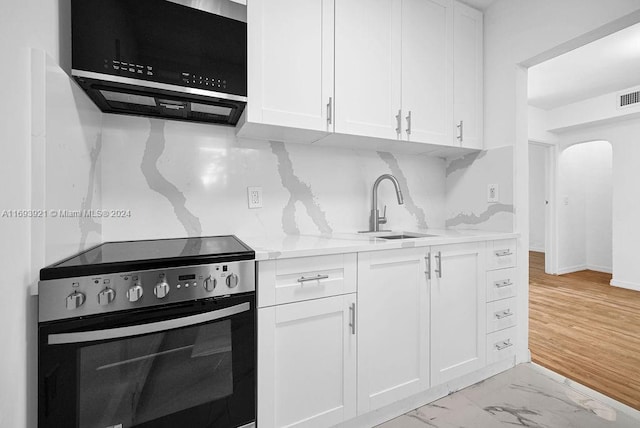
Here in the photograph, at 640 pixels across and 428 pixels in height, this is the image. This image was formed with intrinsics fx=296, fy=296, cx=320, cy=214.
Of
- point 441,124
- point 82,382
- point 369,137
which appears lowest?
point 82,382

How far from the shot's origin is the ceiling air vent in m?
3.66

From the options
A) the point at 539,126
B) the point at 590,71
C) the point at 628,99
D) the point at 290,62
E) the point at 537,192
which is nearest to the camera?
the point at 290,62

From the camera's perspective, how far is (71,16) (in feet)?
3.56

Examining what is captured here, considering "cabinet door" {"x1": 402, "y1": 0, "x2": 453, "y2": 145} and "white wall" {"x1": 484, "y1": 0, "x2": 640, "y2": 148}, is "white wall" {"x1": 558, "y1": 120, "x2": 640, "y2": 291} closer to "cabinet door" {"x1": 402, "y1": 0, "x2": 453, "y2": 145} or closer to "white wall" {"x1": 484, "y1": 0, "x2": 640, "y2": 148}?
"white wall" {"x1": 484, "y1": 0, "x2": 640, "y2": 148}

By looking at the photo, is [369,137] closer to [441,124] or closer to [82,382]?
[441,124]

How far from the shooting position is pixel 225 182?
1677 mm

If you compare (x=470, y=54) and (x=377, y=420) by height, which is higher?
(x=470, y=54)

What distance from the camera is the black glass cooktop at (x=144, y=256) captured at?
91 cm

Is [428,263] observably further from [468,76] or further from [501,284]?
[468,76]

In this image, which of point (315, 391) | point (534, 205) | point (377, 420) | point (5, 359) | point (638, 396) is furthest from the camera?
point (534, 205)

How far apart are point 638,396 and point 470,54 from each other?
2.34 metres

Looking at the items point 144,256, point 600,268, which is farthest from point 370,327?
point 600,268

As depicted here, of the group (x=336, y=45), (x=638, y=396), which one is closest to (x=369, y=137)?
(x=336, y=45)

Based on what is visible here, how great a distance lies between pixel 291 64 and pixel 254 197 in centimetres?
74
